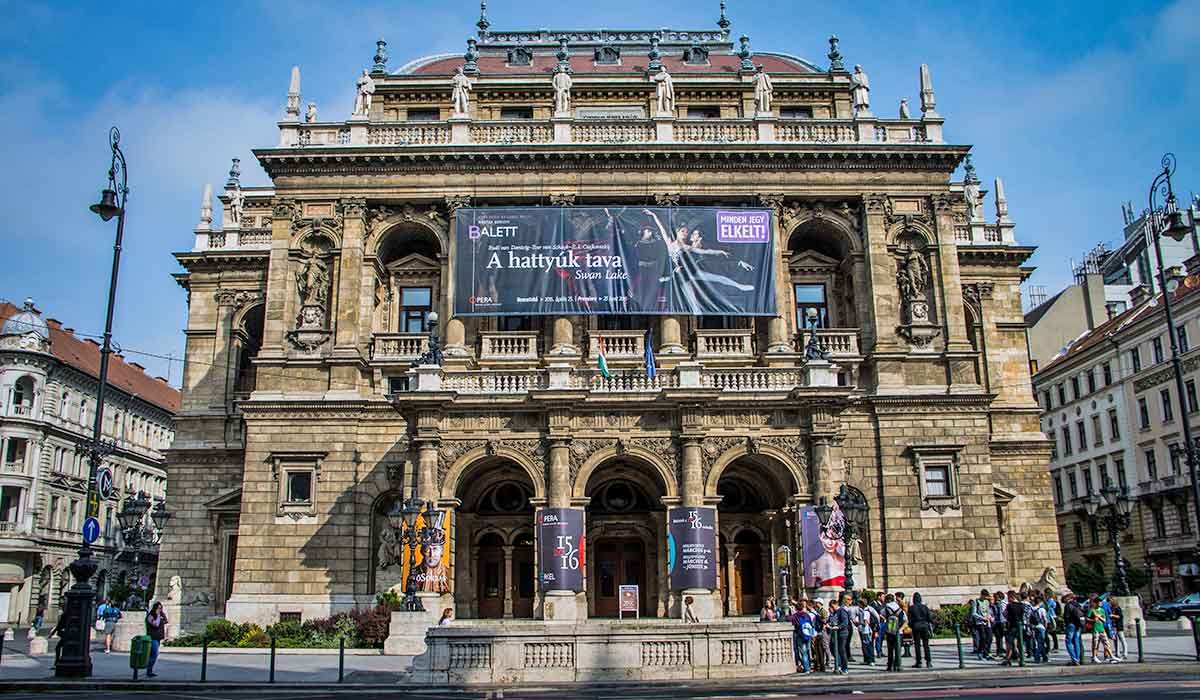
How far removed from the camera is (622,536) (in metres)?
35.1

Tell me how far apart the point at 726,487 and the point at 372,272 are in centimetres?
1590

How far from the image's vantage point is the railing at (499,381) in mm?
32156

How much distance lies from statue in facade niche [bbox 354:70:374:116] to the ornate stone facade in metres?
1.79

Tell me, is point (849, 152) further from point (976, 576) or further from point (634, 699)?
point (634, 699)

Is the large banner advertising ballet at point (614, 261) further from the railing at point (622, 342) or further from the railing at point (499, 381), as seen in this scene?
the railing at point (499, 381)

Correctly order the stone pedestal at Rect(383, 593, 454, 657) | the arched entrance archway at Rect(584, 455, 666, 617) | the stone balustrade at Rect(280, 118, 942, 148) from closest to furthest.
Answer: the stone pedestal at Rect(383, 593, 454, 657) → the arched entrance archway at Rect(584, 455, 666, 617) → the stone balustrade at Rect(280, 118, 942, 148)

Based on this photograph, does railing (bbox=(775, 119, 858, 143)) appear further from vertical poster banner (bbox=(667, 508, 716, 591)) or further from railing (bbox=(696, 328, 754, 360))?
vertical poster banner (bbox=(667, 508, 716, 591))

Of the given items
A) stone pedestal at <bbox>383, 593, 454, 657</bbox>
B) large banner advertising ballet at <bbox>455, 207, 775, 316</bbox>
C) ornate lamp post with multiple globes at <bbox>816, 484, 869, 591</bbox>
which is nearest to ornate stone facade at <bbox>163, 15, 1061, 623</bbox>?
large banner advertising ballet at <bbox>455, 207, 775, 316</bbox>

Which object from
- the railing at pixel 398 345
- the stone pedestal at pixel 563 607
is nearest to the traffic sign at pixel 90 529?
the stone pedestal at pixel 563 607

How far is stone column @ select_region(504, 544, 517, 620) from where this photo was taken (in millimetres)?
34719

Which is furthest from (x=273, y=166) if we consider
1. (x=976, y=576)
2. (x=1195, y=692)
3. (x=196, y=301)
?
(x=1195, y=692)

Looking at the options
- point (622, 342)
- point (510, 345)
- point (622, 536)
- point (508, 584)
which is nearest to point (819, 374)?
point (622, 342)

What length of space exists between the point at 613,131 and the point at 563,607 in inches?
731

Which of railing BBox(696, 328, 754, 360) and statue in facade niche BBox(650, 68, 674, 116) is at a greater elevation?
statue in facade niche BBox(650, 68, 674, 116)
